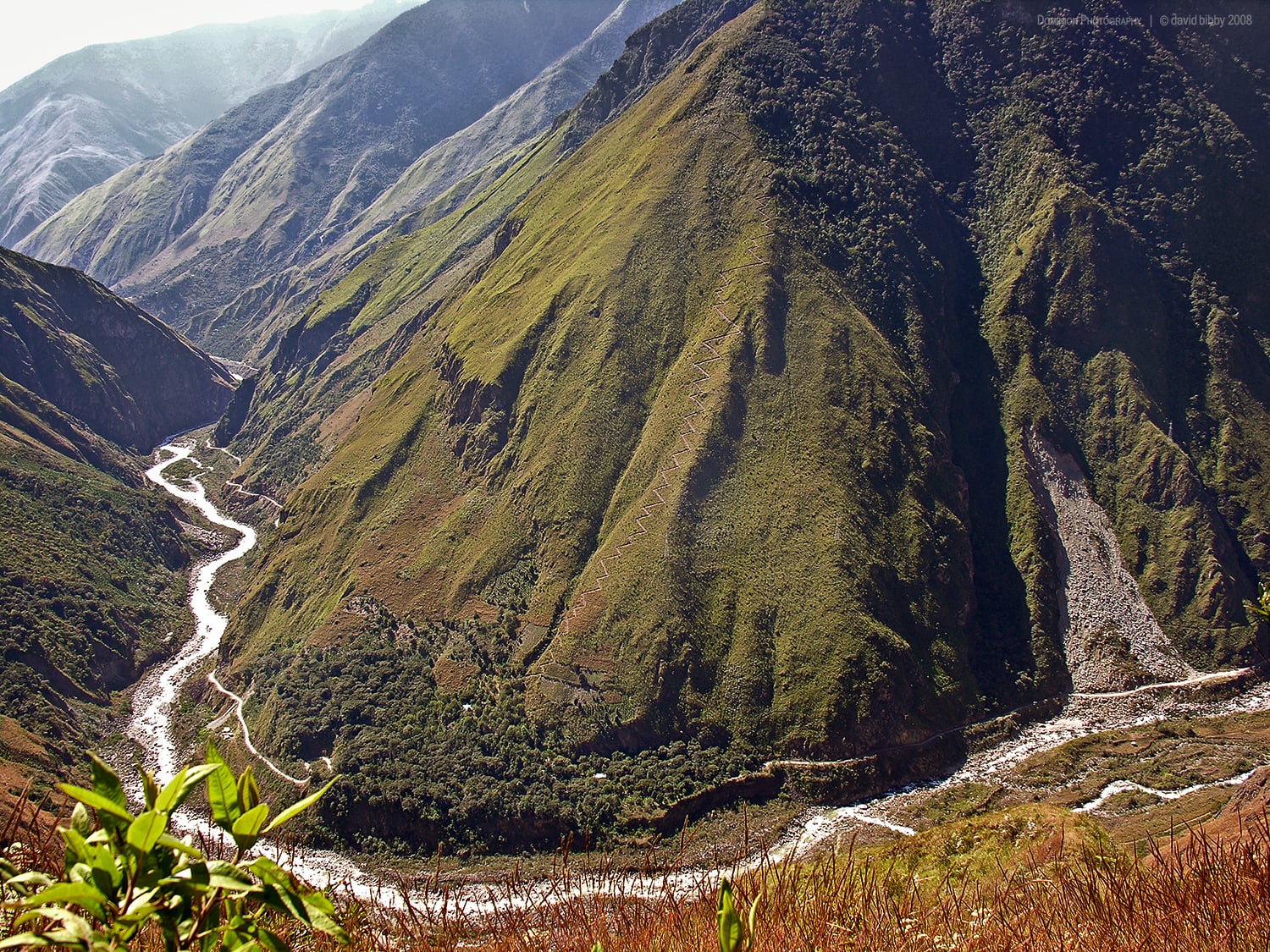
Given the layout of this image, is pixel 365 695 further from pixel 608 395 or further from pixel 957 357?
pixel 957 357

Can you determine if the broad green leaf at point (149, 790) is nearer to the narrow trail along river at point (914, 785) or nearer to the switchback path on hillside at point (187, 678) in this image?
the narrow trail along river at point (914, 785)

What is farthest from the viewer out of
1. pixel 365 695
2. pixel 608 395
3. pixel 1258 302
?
pixel 1258 302

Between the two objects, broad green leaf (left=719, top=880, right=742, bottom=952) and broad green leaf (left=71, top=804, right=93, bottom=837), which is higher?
broad green leaf (left=71, top=804, right=93, bottom=837)

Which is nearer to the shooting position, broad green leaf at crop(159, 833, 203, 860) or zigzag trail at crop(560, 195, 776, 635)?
broad green leaf at crop(159, 833, 203, 860)

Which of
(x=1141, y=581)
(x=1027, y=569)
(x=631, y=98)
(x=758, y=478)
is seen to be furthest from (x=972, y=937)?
(x=631, y=98)

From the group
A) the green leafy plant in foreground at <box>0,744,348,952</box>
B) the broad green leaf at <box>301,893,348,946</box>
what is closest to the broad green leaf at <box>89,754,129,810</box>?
the green leafy plant in foreground at <box>0,744,348,952</box>

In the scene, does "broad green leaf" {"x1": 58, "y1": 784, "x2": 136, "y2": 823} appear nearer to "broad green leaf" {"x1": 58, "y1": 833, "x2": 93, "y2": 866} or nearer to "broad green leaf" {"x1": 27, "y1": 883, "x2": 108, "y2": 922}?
"broad green leaf" {"x1": 58, "y1": 833, "x2": 93, "y2": 866}

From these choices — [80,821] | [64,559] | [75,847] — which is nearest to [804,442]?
[80,821]
